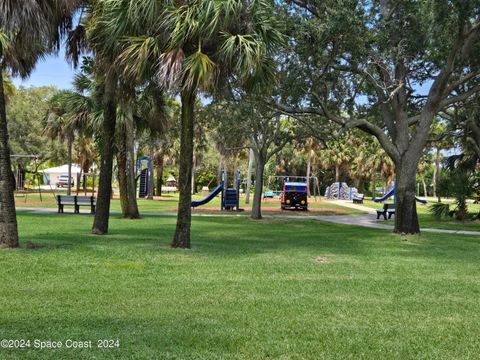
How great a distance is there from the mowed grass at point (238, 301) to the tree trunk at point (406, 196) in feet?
17.1

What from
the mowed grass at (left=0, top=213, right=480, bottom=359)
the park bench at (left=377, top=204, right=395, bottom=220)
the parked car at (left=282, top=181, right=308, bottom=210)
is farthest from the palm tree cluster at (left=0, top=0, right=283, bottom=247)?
the parked car at (left=282, top=181, right=308, bottom=210)

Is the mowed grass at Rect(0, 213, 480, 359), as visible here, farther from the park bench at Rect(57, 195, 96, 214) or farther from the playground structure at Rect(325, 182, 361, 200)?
the playground structure at Rect(325, 182, 361, 200)

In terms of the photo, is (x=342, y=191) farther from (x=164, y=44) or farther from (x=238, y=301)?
(x=238, y=301)

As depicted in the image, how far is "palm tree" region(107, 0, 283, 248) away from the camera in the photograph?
10422 mm

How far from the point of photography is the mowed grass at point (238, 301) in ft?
15.6

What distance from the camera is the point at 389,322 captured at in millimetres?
5746

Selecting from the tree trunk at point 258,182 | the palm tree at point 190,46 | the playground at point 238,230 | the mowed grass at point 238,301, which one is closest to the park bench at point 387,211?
the playground at point 238,230

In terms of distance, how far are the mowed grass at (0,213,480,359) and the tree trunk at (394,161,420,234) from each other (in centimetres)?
521

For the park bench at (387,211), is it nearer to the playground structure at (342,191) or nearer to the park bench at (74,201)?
the park bench at (74,201)

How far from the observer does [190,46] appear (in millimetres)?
11336

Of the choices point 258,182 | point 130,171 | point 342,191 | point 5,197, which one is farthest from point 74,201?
point 342,191

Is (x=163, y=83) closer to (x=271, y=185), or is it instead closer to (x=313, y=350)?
(x=313, y=350)

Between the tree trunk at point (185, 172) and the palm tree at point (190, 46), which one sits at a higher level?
the palm tree at point (190, 46)

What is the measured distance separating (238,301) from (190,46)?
6.59 metres
